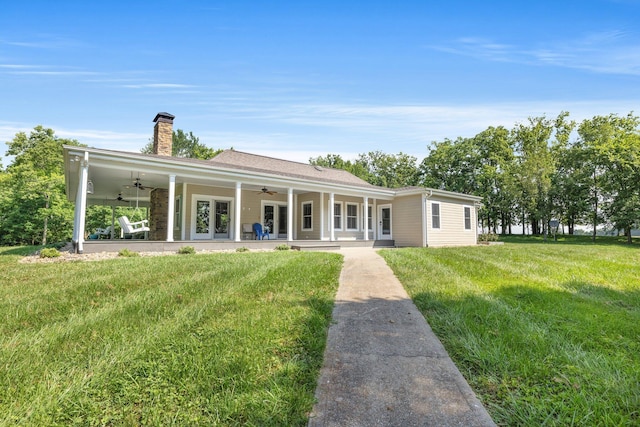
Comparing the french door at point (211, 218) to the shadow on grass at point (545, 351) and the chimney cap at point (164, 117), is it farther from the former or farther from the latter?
the shadow on grass at point (545, 351)

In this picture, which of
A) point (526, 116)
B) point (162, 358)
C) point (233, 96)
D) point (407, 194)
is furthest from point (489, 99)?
point (526, 116)

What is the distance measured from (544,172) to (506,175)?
352 cm

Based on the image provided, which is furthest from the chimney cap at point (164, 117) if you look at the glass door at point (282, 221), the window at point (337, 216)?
the window at point (337, 216)

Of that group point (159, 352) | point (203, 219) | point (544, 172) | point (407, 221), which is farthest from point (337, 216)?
point (544, 172)

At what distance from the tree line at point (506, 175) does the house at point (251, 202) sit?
235 inches

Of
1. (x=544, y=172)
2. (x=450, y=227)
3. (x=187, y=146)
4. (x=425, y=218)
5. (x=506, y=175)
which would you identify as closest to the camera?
(x=425, y=218)

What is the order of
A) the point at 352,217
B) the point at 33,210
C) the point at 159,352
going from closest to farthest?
the point at 159,352 → the point at 352,217 → the point at 33,210

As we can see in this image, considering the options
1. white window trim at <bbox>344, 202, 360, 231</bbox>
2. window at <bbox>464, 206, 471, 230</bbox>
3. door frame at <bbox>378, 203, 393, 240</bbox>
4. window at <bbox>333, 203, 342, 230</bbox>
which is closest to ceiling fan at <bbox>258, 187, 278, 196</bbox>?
window at <bbox>333, 203, 342, 230</bbox>

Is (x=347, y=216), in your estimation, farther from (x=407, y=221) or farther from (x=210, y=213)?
(x=210, y=213)

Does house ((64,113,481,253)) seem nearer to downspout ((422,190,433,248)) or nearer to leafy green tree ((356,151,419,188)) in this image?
downspout ((422,190,433,248))

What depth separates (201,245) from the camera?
34.9ft

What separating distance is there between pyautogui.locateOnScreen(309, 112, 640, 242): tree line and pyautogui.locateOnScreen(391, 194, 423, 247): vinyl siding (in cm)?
1275

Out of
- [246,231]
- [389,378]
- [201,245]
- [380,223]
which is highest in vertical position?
[380,223]

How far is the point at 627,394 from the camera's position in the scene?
2020 mm
